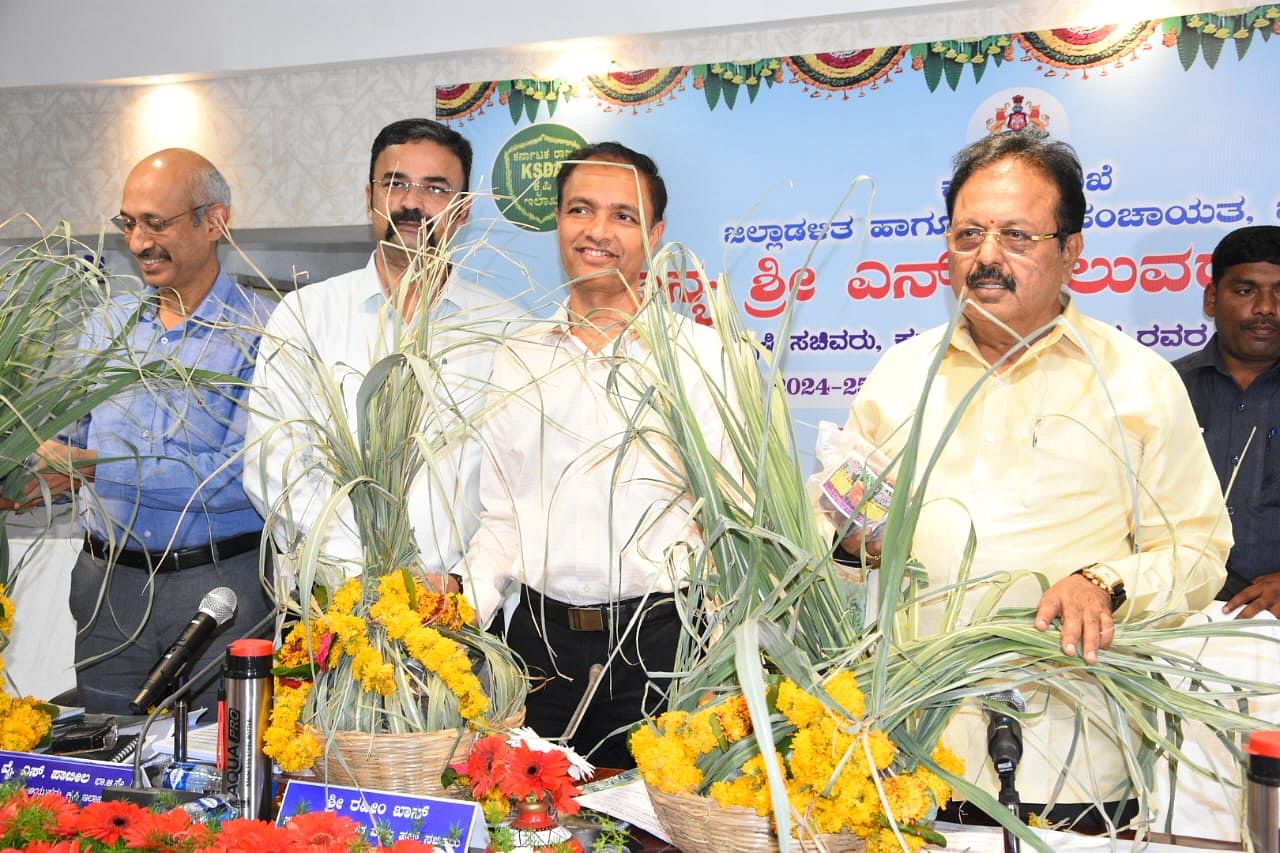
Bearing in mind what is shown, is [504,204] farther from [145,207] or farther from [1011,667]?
[1011,667]

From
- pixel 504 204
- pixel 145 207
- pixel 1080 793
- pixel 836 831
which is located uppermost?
pixel 504 204

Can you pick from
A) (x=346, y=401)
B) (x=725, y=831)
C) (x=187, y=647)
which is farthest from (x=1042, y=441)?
(x=187, y=647)

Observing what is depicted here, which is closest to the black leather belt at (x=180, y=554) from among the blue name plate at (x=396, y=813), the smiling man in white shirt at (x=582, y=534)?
the smiling man in white shirt at (x=582, y=534)

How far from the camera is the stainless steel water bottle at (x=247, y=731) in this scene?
68.0 inches

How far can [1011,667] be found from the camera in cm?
147

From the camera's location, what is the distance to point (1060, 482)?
7.25 feet

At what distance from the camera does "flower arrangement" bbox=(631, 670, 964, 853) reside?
4.39 ft

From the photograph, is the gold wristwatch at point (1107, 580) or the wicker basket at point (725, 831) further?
the gold wristwatch at point (1107, 580)

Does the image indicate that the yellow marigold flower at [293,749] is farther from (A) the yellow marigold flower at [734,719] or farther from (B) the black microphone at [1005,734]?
(B) the black microphone at [1005,734]

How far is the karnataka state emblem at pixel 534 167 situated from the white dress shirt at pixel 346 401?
1270mm

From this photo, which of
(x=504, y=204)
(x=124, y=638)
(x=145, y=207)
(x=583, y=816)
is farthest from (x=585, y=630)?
(x=504, y=204)

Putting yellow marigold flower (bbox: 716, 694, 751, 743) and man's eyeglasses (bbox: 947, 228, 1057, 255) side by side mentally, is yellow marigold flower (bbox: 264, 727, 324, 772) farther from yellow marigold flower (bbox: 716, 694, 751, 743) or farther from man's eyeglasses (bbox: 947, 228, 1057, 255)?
man's eyeglasses (bbox: 947, 228, 1057, 255)

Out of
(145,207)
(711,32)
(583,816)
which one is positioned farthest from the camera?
(711,32)

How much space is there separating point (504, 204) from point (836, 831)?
342 centimetres
